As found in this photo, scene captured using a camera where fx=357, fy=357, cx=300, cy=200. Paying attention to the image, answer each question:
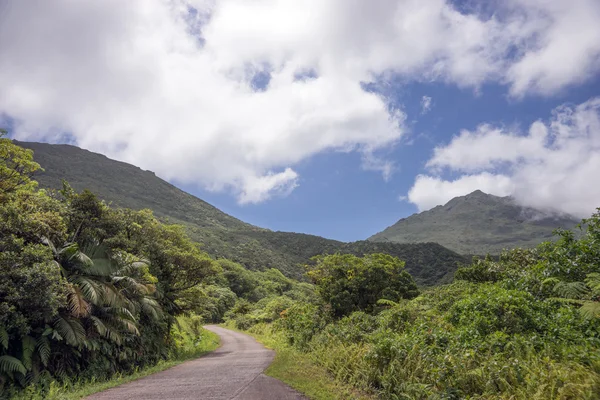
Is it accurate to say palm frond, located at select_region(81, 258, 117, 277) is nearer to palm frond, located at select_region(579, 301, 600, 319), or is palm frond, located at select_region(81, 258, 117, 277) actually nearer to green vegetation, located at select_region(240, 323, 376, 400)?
green vegetation, located at select_region(240, 323, 376, 400)

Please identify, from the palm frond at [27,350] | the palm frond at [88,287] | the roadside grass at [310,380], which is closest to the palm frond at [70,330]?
the palm frond at [27,350]

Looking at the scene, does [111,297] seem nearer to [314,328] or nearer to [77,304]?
[77,304]

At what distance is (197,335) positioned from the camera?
24406 millimetres

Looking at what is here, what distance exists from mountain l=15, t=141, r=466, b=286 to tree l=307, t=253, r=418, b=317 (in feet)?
104

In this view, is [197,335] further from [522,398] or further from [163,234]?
[522,398]

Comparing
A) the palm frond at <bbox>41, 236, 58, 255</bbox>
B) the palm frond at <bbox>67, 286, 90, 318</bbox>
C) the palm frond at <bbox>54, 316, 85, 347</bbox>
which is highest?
the palm frond at <bbox>41, 236, 58, 255</bbox>

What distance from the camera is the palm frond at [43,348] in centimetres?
914

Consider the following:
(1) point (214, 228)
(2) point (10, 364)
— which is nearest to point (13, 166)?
(2) point (10, 364)

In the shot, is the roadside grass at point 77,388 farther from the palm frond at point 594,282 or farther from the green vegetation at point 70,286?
the palm frond at point 594,282

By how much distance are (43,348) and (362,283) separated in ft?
48.0

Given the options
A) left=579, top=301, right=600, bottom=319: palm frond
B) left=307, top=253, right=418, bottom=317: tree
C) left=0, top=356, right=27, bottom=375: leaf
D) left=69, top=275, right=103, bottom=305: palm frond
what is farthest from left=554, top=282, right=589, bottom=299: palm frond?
left=0, top=356, right=27, bottom=375: leaf

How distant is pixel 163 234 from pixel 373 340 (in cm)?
1156

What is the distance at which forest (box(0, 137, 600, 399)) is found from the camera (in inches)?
256

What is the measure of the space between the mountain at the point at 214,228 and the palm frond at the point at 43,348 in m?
47.9
